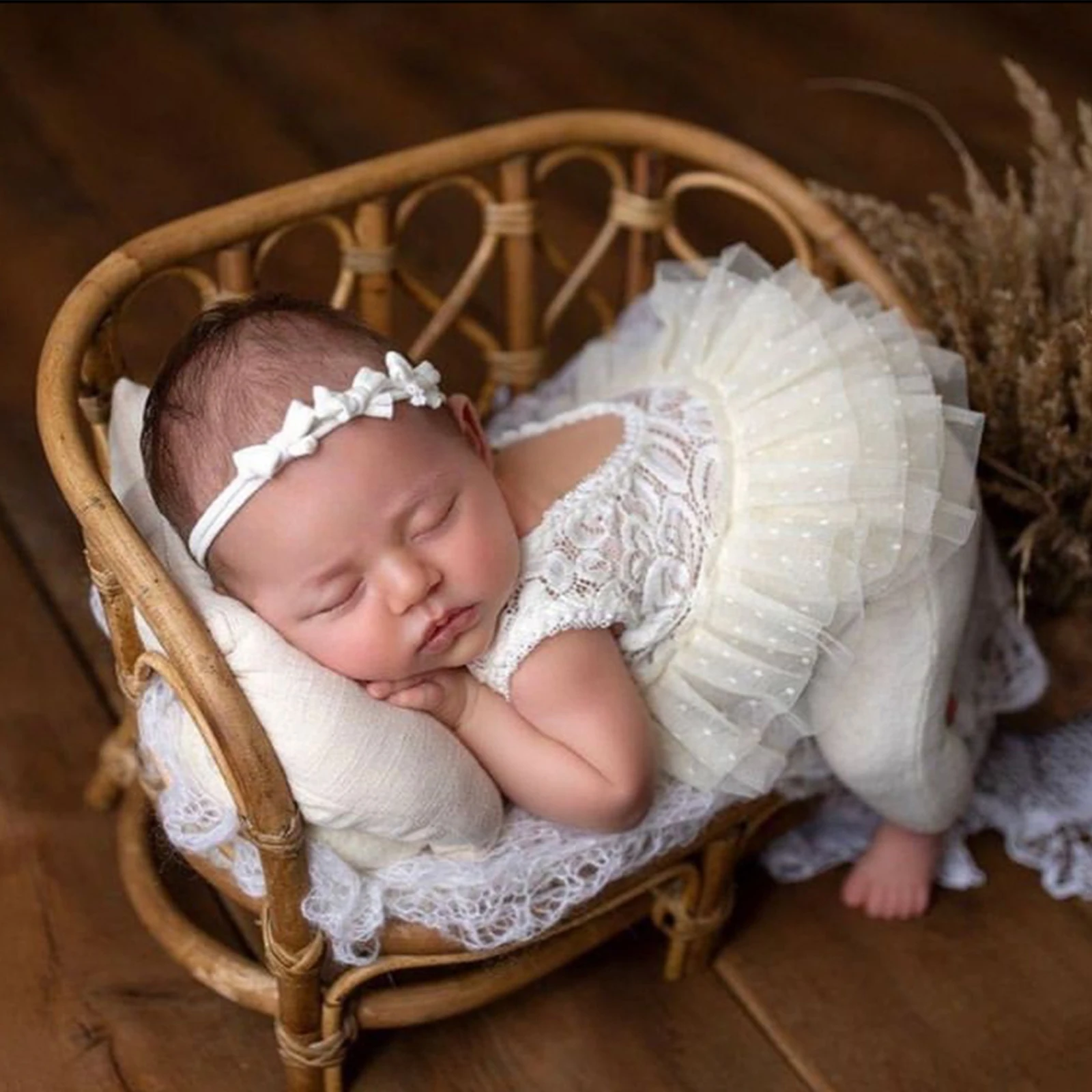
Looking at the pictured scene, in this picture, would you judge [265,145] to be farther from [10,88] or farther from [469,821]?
[469,821]

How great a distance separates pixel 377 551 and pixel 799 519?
0.94 ft

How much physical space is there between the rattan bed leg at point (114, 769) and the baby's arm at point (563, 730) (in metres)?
0.35

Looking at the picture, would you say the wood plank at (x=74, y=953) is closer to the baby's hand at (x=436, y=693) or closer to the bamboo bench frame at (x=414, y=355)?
the bamboo bench frame at (x=414, y=355)

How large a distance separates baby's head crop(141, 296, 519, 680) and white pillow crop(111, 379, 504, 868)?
0.09 feet

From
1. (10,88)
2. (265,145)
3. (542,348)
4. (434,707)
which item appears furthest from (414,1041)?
(10,88)

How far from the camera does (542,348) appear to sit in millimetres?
1497

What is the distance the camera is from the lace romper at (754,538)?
3.65ft

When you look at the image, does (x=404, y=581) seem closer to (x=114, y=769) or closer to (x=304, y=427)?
(x=304, y=427)

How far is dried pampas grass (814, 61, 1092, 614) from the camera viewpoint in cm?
125

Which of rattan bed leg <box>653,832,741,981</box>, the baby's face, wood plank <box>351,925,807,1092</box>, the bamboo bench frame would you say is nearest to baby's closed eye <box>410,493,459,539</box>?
the baby's face

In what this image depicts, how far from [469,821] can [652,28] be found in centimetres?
146

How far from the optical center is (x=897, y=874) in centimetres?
133

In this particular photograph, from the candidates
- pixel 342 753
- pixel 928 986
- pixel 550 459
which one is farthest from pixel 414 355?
pixel 928 986

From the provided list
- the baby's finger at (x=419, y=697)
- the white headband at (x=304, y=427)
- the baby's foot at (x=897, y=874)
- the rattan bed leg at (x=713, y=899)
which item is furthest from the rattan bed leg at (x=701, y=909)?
the white headband at (x=304, y=427)
